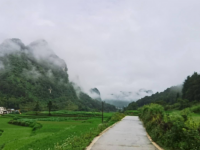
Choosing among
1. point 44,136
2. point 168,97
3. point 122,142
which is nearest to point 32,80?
point 168,97

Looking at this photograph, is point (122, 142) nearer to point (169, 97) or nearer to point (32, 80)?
point (169, 97)

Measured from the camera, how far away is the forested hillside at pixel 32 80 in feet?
266

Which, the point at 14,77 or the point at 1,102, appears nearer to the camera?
the point at 1,102

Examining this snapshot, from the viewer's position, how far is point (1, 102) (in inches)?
2881

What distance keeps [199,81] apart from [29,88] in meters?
72.4

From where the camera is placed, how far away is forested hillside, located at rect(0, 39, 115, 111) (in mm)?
81094

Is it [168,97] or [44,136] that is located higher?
[168,97]

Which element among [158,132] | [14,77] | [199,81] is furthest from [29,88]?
[158,132]

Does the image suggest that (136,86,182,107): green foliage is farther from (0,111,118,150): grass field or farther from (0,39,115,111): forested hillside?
(0,111,118,150): grass field

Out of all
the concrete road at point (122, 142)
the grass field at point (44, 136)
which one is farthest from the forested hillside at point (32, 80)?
the concrete road at point (122, 142)

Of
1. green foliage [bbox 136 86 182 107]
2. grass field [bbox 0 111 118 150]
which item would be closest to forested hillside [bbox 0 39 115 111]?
green foliage [bbox 136 86 182 107]

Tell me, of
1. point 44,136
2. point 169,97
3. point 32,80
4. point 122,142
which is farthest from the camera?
point 32,80

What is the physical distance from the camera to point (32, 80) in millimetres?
96125

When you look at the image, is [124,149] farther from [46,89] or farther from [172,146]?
[46,89]
